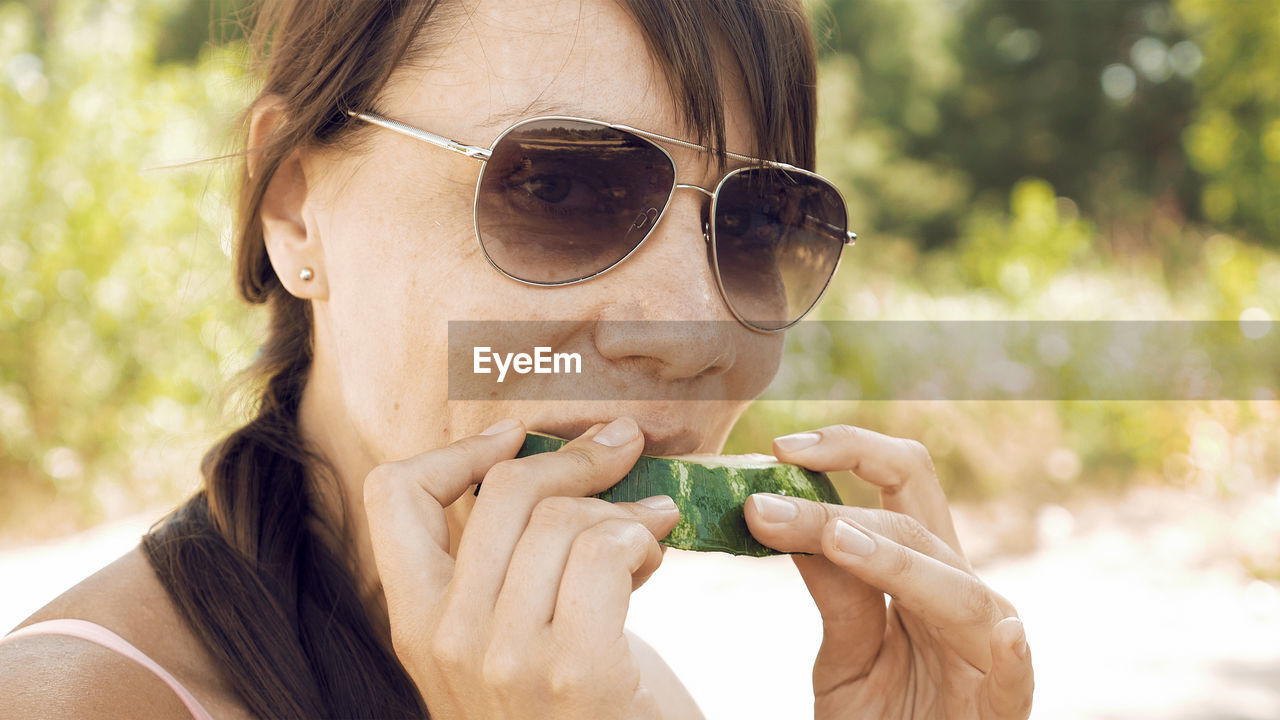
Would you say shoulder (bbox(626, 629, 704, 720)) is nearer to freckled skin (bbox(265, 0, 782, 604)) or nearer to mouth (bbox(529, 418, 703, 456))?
Answer: mouth (bbox(529, 418, 703, 456))

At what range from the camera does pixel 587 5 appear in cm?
184

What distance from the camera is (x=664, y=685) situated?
285cm

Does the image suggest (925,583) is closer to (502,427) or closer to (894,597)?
(894,597)

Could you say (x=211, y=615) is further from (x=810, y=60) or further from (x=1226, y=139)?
(x=1226, y=139)

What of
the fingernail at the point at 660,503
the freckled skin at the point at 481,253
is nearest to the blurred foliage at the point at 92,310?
the freckled skin at the point at 481,253

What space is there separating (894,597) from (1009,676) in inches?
11.1

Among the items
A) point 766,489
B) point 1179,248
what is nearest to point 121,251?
point 766,489

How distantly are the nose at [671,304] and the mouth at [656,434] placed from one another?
12 cm

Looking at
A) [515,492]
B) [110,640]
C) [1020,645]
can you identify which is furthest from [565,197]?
[1020,645]

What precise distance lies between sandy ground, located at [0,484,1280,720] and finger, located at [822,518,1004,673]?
172 inches

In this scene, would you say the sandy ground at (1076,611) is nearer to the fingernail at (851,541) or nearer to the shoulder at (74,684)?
the fingernail at (851,541)

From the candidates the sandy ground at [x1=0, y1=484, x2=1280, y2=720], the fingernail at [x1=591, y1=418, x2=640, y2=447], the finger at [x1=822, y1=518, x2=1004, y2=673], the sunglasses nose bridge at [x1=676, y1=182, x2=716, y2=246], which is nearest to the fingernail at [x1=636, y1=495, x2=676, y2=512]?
the fingernail at [x1=591, y1=418, x2=640, y2=447]

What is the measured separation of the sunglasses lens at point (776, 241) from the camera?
6.53 feet

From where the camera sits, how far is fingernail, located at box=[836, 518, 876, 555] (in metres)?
1.76
